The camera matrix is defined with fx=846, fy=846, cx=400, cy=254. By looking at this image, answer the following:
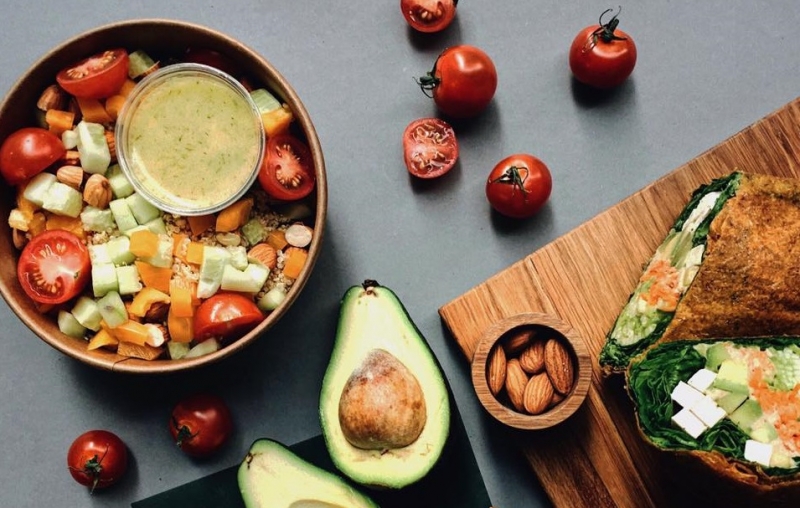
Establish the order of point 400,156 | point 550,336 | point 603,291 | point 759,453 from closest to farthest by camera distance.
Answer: point 759,453 < point 550,336 < point 603,291 < point 400,156

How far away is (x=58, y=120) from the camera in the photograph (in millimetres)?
2031

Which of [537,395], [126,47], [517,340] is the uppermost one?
[126,47]

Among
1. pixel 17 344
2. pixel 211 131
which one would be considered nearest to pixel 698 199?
pixel 211 131

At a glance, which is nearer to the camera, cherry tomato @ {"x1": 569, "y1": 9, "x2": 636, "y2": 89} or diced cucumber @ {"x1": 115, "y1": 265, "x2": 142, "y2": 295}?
diced cucumber @ {"x1": 115, "y1": 265, "x2": 142, "y2": 295}

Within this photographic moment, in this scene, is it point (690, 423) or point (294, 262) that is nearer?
point (690, 423)

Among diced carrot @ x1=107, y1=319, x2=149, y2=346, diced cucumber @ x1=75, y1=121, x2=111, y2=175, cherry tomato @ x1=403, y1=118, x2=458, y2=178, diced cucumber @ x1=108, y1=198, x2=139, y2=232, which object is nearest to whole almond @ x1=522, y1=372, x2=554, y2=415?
cherry tomato @ x1=403, y1=118, x2=458, y2=178

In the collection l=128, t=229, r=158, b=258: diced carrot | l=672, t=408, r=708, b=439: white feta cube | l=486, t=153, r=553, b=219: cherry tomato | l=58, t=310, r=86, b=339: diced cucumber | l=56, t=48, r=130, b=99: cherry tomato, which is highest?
l=56, t=48, r=130, b=99: cherry tomato

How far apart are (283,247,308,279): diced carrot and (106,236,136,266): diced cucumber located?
0.37 metres

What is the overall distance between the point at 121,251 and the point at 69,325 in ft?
0.74

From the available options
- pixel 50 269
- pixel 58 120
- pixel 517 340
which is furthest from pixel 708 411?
pixel 58 120

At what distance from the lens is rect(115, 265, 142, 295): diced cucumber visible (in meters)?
2.02

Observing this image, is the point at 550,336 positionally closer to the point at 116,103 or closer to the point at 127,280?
the point at 127,280

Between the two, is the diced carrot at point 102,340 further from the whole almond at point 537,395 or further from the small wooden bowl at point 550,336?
the whole almond at point 537,395

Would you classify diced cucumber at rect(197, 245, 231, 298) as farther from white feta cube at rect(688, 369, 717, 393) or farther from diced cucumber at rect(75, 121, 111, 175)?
white feta cube at rect(688, 369, 717, 393)
